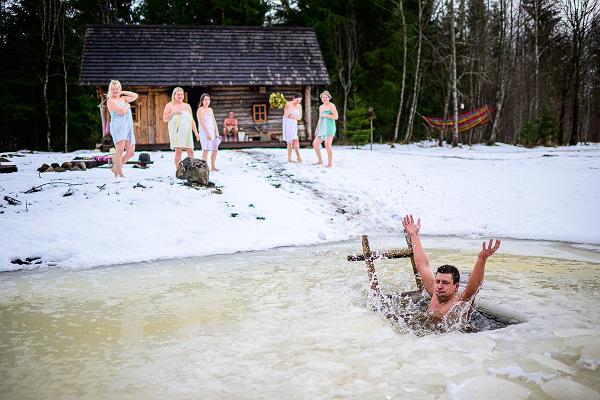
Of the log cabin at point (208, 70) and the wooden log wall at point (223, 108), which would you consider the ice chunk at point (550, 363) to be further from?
the wooden log wall at point (223, 108)

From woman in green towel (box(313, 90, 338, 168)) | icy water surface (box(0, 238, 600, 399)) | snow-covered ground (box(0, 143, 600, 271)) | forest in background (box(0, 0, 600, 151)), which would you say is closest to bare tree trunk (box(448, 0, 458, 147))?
forest in background (box(0, 0, 600, 151))

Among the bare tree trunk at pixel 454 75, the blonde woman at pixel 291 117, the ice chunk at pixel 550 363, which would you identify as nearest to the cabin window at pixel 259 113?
the blonde woman at pixel 291 117

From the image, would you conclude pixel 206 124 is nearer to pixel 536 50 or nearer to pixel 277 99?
pixel 277 99

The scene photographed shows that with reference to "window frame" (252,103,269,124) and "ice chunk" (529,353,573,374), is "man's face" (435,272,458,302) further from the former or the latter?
"window frame" (252,103,269,124)

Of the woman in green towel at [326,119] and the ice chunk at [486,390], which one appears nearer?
the ice chunk at [486,390]

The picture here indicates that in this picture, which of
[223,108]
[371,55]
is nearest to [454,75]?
[371,55]

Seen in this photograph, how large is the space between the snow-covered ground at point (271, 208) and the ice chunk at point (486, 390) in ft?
16.3

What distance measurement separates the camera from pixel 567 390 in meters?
2.62

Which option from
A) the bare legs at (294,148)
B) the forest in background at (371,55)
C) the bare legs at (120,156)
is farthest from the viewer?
the forest in background at (371,55)

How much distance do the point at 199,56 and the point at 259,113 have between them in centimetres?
382

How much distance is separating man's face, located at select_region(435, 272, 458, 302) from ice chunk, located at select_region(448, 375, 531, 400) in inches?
39.8

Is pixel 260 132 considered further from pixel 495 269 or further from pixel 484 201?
pixel 495 269

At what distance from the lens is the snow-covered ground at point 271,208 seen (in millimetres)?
7055

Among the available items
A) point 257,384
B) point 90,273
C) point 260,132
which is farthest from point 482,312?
point 260,132
